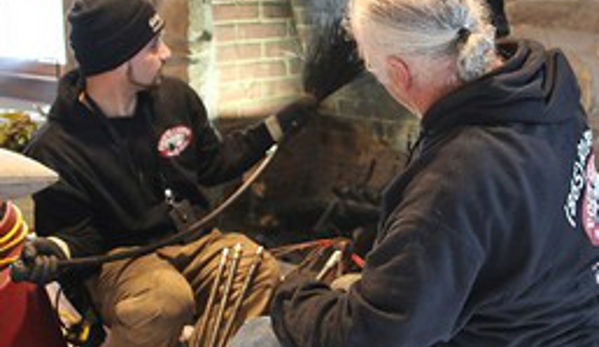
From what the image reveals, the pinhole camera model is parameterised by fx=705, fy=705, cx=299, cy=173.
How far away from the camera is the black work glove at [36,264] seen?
1297mm

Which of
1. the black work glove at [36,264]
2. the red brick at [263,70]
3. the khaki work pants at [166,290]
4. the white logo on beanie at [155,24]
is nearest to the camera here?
the black work glove at [36,264]

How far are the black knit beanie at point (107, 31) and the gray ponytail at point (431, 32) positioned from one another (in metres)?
0.81

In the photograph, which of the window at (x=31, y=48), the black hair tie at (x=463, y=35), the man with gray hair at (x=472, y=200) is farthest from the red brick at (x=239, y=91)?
the black hair tie at (x=463, y=35)

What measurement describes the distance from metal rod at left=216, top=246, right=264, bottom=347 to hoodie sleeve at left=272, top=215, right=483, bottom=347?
59 centimetres

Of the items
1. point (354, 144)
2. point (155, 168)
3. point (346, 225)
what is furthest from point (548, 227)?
point (354, 144)

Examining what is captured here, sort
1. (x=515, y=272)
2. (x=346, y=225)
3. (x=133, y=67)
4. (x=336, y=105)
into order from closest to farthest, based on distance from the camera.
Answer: (x=515, y=272)
(x=133, y=67)
(x=346, y=225)
(x=336, y=105)

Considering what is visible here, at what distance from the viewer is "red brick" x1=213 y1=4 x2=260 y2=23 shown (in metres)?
2.38

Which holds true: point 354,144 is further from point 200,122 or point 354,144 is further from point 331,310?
point 331,310

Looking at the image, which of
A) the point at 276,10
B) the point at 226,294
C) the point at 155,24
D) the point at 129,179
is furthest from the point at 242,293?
the point at 276,10

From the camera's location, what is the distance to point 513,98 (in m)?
0.96

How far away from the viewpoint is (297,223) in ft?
9.04

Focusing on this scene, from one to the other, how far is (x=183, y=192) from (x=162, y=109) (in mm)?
223

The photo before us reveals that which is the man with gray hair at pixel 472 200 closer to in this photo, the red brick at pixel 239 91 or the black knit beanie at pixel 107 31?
the black knit beanie at pixel 107 31

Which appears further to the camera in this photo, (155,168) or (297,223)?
(297,223)
